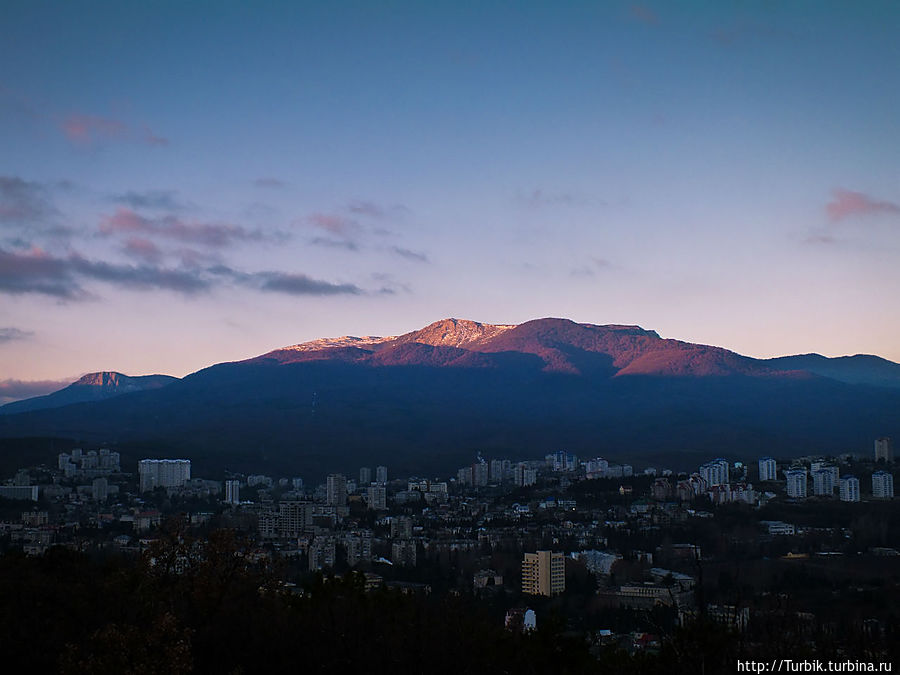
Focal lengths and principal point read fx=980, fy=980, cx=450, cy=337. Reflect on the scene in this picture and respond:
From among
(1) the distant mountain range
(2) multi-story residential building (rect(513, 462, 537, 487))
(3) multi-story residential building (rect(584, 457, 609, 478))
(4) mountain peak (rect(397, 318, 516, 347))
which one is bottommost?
(2) multi-story residential building (rect(513, 462, 537, 487))

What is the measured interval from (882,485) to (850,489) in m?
1.29

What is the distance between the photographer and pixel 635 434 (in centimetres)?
7581

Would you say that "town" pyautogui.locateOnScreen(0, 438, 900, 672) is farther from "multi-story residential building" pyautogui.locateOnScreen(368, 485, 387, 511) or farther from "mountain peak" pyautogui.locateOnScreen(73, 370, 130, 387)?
"mountain peak" pyautogui.locateOnScreen(73, 370, 130, 387)

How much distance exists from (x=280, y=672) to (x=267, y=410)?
7667cm

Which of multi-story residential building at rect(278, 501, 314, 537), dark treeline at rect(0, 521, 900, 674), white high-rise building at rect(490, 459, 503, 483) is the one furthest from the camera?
white high-rise building at rect(490, 459, 503, 483)

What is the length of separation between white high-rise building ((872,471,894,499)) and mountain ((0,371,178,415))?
98.6 meters

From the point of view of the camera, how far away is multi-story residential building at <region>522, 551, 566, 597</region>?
72.5 feet

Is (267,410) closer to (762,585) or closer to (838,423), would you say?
(838,423)

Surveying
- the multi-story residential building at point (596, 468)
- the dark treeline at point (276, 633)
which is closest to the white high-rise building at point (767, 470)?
the multi-story residential building at point (596, 468)

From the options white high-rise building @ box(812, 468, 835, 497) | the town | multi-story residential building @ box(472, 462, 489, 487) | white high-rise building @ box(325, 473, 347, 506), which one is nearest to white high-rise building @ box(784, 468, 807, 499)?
the town

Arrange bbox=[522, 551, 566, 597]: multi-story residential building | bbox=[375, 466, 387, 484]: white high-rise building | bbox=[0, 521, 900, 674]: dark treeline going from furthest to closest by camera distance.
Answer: bbox=[375, 466, 387, 484]: white high-rise building, bbox=[522, 551, 566, 597]: multi-story residential building, bbox=[0, 521, 900, 674]: dark treeline

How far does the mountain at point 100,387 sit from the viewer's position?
120062 mm

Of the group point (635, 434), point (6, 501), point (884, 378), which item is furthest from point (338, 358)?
point (6, 501)

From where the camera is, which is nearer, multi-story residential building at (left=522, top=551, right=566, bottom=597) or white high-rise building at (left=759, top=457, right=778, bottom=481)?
multi-story residential building at (left=522, top=551, right=566, bottom=597)
